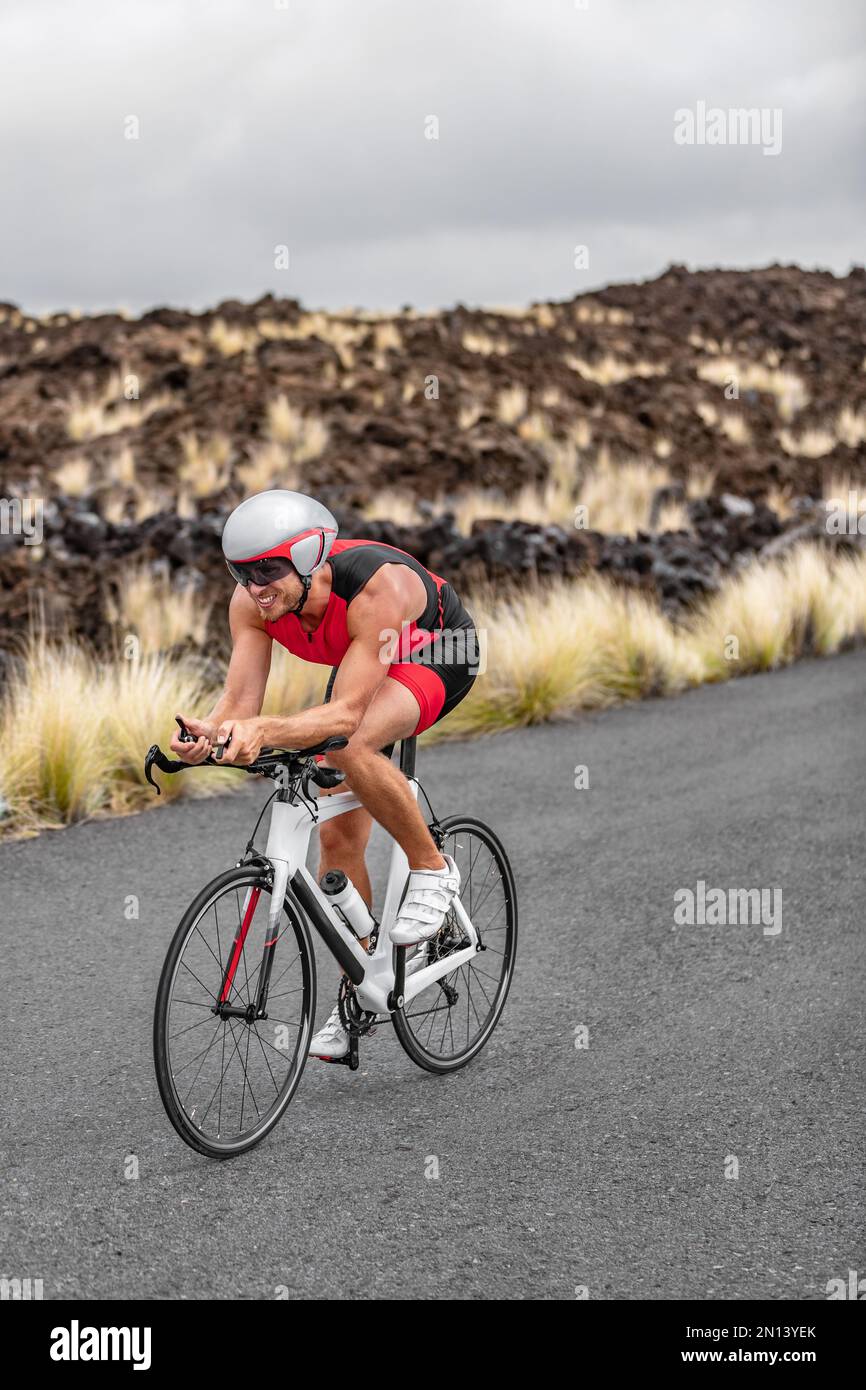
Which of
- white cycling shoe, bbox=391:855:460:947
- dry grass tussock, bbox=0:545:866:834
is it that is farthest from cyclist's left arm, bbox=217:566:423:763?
dry grass tussock, bbox=0:545:866:834

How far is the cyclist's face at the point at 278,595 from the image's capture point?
401 cm

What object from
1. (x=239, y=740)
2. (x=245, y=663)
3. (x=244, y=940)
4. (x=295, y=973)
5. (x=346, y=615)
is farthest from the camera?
(x=295, y=973)

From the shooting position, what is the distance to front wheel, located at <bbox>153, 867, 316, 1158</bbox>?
3928 millimetres

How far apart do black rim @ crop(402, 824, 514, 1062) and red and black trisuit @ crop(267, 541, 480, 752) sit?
22.2 inches

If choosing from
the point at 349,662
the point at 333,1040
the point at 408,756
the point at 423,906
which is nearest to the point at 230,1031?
the point at 333,1040

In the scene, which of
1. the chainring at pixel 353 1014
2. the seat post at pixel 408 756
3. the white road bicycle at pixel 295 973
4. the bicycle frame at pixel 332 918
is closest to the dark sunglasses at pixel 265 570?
the white road bicycle at pixel 295 973

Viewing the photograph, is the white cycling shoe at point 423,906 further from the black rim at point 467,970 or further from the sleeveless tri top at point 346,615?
the sleeveless tri top at point 346,615

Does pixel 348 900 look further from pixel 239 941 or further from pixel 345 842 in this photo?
pixel 239 941

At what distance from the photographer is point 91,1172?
4.18 meters

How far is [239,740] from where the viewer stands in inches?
143

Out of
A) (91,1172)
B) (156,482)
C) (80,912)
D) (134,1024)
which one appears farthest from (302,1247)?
(156,482)

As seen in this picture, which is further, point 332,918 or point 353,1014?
point 353,1014

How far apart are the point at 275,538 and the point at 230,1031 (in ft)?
5.77
